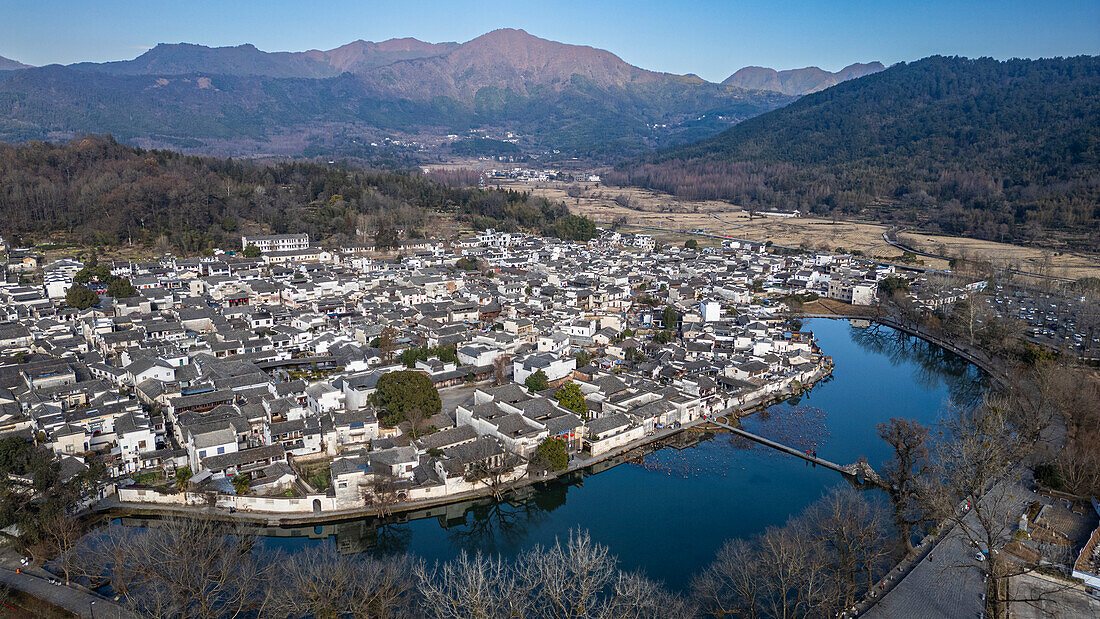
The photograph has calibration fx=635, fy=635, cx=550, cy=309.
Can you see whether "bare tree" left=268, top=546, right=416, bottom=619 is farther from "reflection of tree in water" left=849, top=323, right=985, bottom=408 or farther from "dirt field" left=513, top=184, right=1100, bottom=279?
"dirt field" left=513, top=184, right=1100, bottom=279

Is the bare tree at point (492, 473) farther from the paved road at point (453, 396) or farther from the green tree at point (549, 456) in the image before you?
the paved road at point (453, 396)

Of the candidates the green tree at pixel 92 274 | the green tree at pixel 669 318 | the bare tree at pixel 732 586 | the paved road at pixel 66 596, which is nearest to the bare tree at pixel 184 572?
the paved road at pixel 66 596

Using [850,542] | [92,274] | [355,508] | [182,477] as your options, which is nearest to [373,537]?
[355,508]

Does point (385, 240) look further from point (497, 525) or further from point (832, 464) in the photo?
point (832, 464)

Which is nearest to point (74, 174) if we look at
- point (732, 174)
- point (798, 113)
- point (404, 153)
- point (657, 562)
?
point (657, 562)

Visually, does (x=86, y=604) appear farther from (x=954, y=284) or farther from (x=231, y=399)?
(x=954, y=284)
